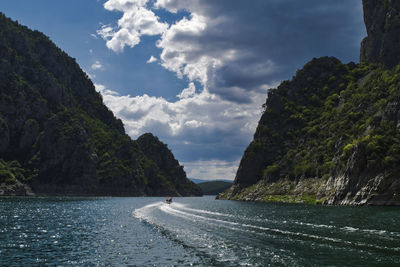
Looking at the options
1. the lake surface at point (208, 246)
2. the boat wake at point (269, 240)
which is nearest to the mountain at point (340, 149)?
the lake surface at point (208, 246)

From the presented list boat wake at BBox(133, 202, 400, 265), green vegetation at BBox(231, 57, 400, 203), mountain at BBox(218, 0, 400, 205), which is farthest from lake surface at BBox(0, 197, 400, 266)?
green vegetation at BBox(231, 57, 400, 203)

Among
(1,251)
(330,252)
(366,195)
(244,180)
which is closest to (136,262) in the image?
(1,251)

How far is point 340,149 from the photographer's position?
128 metres

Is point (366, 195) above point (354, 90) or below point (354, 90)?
below

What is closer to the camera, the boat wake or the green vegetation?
the boat wake

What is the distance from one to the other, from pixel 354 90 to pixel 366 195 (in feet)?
372

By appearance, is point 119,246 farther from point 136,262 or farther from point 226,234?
point 226,234

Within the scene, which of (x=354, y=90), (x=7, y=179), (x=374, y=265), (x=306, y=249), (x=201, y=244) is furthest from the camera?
(x=7, y=179)

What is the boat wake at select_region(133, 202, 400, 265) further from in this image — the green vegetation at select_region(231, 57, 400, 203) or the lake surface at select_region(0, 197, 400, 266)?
the green vegetation at select_region(231, 57, 400, 203)

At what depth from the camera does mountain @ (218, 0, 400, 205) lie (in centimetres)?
8881

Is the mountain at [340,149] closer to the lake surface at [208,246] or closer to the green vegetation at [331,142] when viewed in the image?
the green vegetation at [331,142]

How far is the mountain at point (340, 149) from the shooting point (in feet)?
291

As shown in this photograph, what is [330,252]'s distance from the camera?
28.6 meters

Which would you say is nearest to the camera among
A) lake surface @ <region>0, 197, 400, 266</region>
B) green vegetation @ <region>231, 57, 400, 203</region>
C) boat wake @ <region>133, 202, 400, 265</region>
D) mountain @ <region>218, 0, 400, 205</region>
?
lake surface @ <region>0, 197, 400, 266</region>
